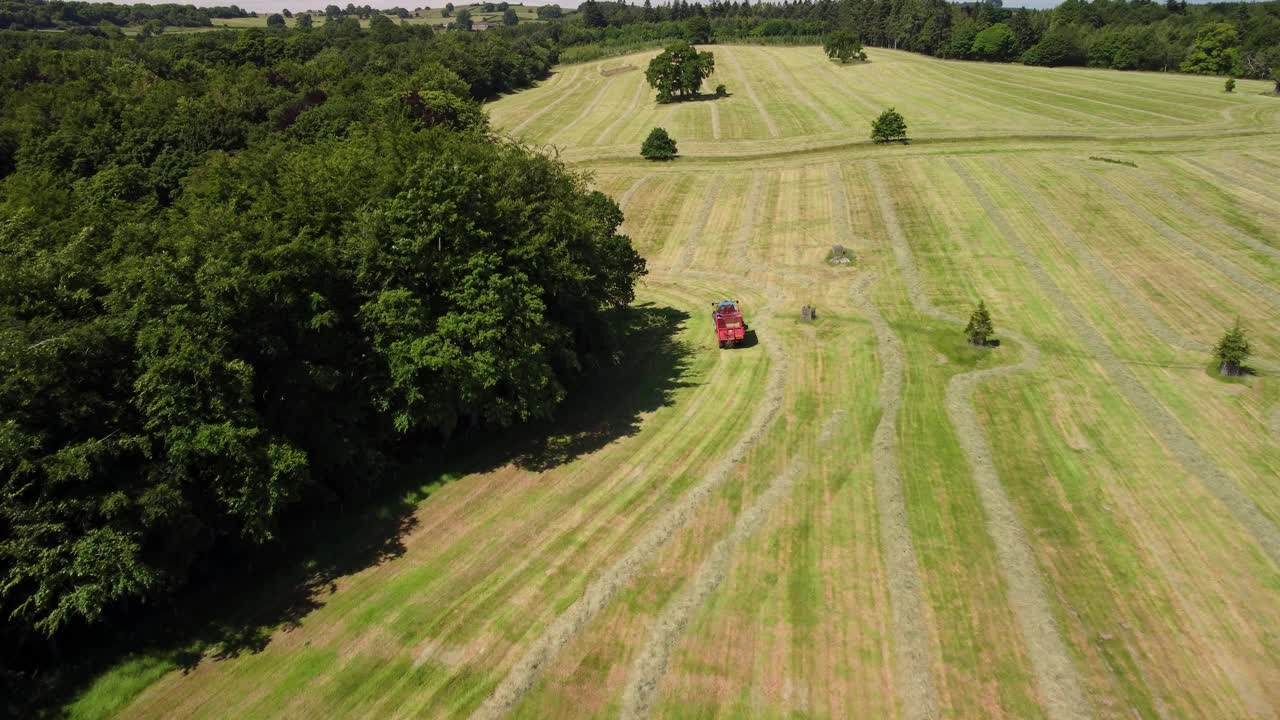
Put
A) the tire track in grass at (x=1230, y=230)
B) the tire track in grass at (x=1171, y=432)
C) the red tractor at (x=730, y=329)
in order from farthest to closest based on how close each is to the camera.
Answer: the tire track in grass at (x=1230, y=230)
the red tractor at (x=730, y=329)
the tire track in grass at (x=1171, y=432)

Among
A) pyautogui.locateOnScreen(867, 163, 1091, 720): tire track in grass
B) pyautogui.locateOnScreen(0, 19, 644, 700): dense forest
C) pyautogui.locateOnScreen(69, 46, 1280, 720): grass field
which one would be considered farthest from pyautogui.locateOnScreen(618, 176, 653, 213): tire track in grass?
pyautogui.locateOnScreen(867, 163, 1091, 720): tire track in grass

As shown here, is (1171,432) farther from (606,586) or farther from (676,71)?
(676,71)

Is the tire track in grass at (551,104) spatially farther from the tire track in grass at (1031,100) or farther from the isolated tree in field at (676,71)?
the tire track in grass at (1031,100)

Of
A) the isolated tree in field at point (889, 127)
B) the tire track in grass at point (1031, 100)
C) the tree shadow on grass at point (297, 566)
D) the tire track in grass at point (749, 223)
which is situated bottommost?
the tree shadow on grass at point (297, 566)

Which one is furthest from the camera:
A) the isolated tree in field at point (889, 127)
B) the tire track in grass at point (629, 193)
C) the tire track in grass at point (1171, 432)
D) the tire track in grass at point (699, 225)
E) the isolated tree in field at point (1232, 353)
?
Answer: the isolated tree in field at point (889, 127)

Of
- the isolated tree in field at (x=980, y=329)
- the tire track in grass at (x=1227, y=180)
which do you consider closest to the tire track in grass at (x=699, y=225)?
the isolated tree in field at (x=980, y=329)

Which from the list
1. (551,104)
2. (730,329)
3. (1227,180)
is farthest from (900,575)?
(551,104)

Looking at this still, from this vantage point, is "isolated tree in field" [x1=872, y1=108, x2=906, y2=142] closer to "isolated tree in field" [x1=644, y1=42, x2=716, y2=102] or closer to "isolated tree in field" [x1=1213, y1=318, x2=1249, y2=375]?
"isolated tree in field" [x1=644, y1=42, x2=716, y2=102]
